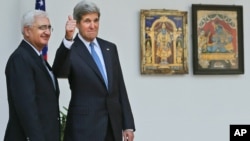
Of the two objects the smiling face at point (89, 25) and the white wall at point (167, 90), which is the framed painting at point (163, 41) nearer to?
the white wall at point (167, 90)

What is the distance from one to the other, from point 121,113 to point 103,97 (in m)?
0.16

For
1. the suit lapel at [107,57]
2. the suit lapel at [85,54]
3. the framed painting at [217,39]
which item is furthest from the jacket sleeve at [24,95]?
the framed painting at [217,39]

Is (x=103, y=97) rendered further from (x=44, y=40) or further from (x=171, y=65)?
(x=171, y=65)

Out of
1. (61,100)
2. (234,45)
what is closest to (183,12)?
(234,45)

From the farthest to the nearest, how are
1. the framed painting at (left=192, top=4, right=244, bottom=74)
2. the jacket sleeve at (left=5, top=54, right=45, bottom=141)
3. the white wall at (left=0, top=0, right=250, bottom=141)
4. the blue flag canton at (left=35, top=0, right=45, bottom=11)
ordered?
the framed painting at (left=192, top=4, right=244, bottom=74)
the white wall at (left=0, top=0, right=250, bottom=141)
the blue flag canton at (left=35, top=0, right=45, bottom=11)
the jacket sleeve at (left=5, top=54, right=45, bottom=141)

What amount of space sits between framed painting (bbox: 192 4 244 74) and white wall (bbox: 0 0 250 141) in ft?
0.19

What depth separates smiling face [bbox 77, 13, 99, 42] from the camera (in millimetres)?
2125

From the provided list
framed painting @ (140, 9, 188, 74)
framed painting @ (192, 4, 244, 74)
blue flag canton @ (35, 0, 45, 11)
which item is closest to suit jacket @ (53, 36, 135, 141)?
blue flag canton @ (35, 0, 45, 11)

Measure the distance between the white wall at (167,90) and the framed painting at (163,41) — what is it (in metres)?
0.06

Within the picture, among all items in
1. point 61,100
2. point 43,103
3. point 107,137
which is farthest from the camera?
point 61,100

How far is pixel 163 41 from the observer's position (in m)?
3.83

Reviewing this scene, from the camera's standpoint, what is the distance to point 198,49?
3885 mm

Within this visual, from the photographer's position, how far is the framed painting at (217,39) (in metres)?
3.88

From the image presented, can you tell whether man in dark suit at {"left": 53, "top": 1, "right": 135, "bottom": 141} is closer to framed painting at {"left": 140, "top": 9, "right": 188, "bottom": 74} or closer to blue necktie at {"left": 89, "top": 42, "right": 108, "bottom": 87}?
blue necktie at {"left": 89, "top": 42, "right": 108, "bottom": 87}
